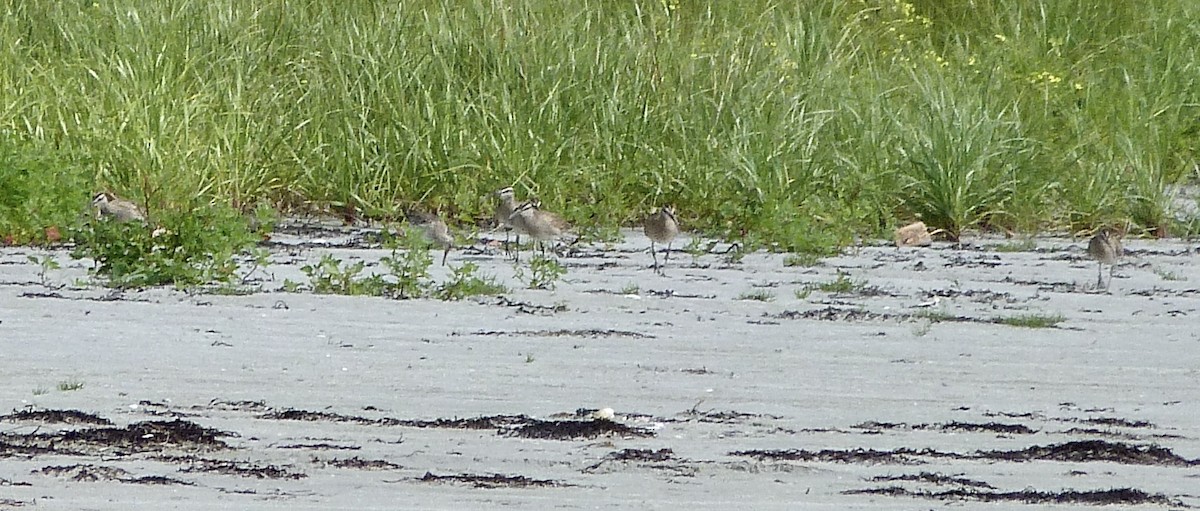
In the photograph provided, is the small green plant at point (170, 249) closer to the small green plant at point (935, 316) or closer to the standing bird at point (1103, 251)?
the small green plant at point (935, 316)

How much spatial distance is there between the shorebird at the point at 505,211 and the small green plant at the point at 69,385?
3.94 meters

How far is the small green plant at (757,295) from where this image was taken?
8.39 metres

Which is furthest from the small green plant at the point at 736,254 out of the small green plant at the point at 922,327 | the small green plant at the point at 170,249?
the small green plant at the point at 170,249

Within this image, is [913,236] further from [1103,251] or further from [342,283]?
[342,283]

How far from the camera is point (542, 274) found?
8.67 meters

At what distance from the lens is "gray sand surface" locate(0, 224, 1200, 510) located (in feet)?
16.2

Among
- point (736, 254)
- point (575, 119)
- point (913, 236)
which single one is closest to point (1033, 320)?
point (736, 254)

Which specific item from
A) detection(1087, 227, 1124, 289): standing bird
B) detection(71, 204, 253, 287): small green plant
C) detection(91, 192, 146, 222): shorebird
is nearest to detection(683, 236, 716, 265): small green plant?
detection(1087, 227, 1124, 289): standing bird

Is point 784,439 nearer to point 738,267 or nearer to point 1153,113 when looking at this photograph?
point 738,267

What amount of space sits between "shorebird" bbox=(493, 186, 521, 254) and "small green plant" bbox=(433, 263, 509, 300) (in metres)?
1.51

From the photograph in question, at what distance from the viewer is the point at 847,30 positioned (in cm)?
A: 1444

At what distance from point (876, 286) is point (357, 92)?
448cm

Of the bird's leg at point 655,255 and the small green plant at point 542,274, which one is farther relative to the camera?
the bird's leg at point 655,255

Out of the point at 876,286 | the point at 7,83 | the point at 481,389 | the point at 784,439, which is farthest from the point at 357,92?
the point at 784,439
